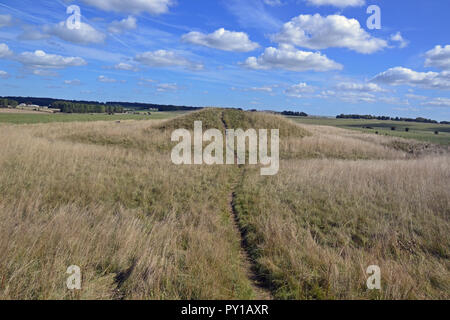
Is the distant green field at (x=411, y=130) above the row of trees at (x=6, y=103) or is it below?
below

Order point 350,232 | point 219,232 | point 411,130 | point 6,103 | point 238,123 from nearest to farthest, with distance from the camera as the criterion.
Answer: point 219,232 < point 350,232 < point 238,123 < point 411,130 < point 6,103

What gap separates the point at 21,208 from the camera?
22.1 ft

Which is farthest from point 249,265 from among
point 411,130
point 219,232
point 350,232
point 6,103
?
point 6,103

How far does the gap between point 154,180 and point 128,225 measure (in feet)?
17.6

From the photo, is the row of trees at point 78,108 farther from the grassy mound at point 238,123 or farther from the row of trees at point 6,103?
the grassy mound at point 238,123

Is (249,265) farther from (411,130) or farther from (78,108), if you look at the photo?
(78,108)

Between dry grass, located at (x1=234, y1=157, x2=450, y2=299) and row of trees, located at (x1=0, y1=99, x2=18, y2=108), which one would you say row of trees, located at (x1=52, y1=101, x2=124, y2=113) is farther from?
dry grass, located at (x1=234, y1=157, x2=450, y2=299)

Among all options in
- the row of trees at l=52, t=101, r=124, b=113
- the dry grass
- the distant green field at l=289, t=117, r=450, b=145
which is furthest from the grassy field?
the row of trees at l=52, t=101, r=124, b=113

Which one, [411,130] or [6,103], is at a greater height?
[6,103]

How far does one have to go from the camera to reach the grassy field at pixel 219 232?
4.16 m

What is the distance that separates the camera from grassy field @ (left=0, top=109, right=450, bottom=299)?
4156 mm

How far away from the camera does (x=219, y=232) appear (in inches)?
246

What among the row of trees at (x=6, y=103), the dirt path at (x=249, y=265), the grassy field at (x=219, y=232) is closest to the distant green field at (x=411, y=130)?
the grassy field at (x=219, y=232)
